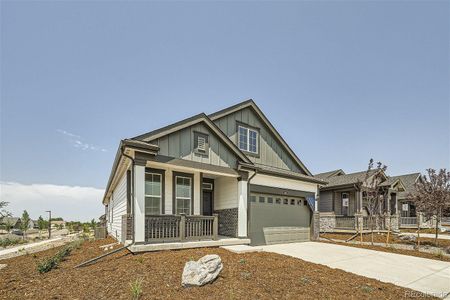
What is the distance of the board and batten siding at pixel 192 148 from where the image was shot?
9383 millimetres

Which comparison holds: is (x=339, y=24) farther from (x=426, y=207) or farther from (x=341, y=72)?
Result: (x=426, y=207)

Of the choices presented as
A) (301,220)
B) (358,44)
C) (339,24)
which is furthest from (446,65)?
(301,220)

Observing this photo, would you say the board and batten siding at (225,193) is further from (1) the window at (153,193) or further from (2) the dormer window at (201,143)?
(1) the window at (153,193)

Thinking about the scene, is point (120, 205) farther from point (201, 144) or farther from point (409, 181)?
point (409, 181)

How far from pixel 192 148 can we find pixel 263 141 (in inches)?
228

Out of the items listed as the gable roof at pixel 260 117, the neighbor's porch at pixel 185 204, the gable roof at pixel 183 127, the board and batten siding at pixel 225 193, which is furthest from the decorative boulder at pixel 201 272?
the gable roof at pixel 260 117

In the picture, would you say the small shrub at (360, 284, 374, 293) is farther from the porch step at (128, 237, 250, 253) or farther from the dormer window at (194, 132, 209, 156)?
the dormer window at (194, 132, 209, 156)

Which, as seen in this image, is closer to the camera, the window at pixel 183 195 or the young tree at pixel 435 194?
the window at pixel 183 195

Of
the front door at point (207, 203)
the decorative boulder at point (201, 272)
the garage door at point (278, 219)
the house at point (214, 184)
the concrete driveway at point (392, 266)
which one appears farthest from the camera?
the front door at point (207, 203)

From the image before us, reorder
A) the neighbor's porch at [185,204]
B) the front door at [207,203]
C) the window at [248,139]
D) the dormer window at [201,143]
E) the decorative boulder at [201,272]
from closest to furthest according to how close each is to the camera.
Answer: the decorative boulder at [201,272], the neighbor's porch at [185,204], the dormer window at [201,143], the front door at [207,203], the window at [248,139]

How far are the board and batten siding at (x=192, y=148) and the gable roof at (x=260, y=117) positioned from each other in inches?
84.4

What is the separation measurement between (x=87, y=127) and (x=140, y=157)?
8.94 metres

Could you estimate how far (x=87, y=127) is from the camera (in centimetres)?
1550

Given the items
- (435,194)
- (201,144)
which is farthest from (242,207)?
(435,194)
